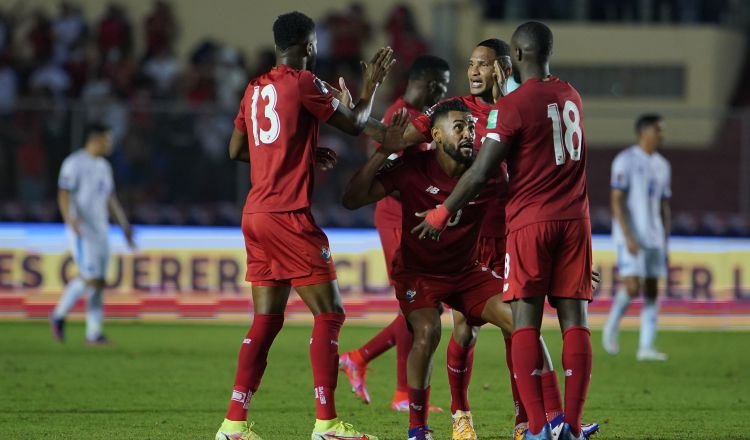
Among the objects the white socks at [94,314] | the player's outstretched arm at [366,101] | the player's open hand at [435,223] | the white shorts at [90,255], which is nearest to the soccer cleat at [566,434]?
the player's open hand at [435,223]

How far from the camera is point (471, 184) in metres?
7.04

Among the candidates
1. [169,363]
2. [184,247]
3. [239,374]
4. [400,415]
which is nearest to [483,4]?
[184,247]

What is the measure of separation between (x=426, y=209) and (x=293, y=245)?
2.68ft

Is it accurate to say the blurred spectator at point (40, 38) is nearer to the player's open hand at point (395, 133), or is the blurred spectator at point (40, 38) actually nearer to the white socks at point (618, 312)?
the white socks at point (618, 312)

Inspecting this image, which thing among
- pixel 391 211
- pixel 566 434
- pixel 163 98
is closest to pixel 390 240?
pixel 391 211

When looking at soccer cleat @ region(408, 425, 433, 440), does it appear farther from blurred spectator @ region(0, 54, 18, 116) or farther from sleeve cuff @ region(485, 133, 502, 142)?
blurred spectator @ region(0, 54, 18, 116)

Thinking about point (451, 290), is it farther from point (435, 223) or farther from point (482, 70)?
point (482, 70)

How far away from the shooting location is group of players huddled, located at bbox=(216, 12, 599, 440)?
711 cm

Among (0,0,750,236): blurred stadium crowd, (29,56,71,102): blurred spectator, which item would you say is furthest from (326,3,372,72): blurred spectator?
(29,56,71,102): blurred spectator

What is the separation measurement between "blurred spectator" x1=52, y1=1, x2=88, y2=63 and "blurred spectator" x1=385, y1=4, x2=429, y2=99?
4.89 metres

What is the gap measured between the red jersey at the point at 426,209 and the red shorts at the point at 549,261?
0.69m

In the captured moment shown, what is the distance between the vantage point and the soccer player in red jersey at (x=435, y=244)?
7691 mm

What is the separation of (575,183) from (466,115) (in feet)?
2.73

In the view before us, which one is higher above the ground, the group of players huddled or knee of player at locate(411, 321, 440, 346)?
the group of players huddled
